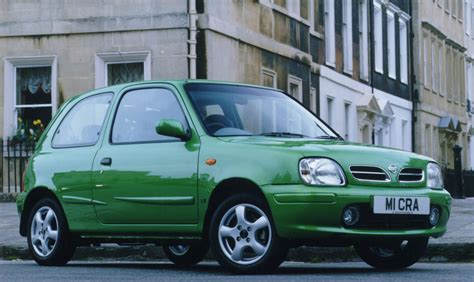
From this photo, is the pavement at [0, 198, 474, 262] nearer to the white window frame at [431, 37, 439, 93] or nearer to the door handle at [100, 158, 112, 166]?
the door handle at [100, 158, 112, 166]

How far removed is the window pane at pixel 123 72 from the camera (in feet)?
85.9

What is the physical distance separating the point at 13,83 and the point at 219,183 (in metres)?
16.7

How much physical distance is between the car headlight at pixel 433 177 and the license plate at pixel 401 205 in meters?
0.28

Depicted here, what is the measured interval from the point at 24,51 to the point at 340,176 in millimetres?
17033

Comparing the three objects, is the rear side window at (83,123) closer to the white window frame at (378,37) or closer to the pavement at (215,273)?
the pavement at (215,273)

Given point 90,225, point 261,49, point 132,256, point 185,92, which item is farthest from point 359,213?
point 261,49

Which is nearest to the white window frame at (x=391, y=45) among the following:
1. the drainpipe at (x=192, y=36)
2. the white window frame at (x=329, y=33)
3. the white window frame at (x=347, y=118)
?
the white window frame at (x=347, y=118)

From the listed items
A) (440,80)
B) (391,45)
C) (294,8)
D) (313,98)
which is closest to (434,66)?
(440,80)

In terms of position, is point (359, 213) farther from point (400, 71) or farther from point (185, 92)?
point (400, 71)

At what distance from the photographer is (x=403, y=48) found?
160 ft

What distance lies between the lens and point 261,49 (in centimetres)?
2883

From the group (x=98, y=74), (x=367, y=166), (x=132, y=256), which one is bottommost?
(x=132, y=256)

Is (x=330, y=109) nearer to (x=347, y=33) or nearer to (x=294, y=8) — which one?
(x=347, y=33)

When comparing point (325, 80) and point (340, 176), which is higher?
point (325, 80)
